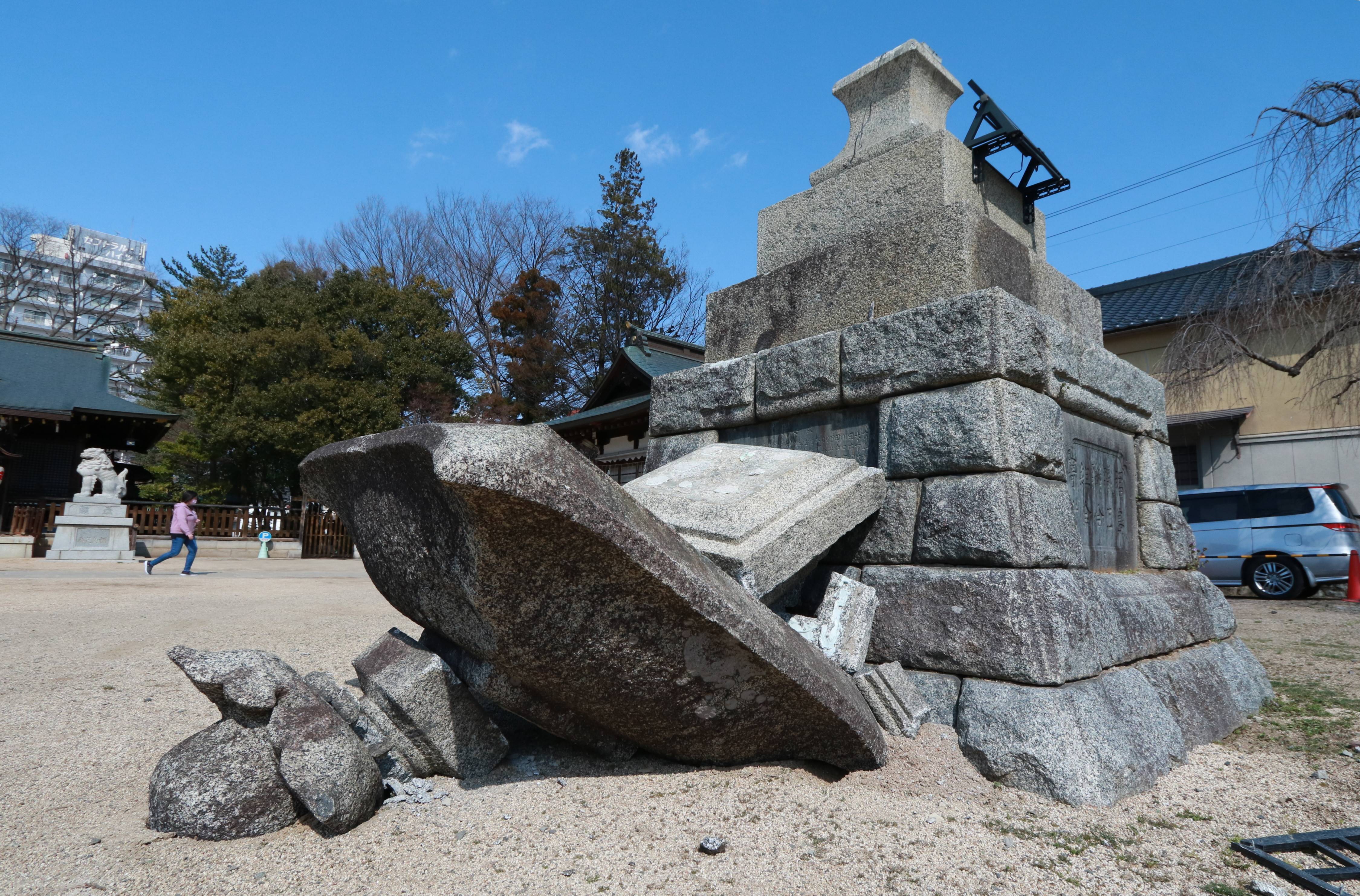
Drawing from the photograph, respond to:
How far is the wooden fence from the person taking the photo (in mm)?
17375

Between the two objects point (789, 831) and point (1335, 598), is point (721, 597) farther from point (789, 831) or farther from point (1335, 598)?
point (1335, 598)

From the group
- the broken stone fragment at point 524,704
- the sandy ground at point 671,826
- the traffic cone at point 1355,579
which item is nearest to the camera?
the sandy ground at point 671,826

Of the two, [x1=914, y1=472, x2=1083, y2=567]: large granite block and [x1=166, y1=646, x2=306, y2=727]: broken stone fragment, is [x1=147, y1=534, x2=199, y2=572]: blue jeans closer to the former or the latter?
[x1=166, y1=646, x2=306, y2=727]: broken stone fragment

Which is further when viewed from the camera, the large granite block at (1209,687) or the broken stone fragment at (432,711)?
the large granite block at (1209,687)

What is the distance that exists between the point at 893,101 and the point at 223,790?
4.02 m

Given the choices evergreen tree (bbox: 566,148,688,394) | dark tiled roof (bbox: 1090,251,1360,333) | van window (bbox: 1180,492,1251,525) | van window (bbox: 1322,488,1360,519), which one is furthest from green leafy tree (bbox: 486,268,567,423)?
van window (bbox: 1322,488,1360,519)

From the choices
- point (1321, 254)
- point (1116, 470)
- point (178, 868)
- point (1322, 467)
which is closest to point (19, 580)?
point (178, 868)

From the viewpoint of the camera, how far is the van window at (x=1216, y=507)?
33.7 ft

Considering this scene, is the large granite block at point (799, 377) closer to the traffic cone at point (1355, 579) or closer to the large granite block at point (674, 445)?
the large granite block at point (674, 445)

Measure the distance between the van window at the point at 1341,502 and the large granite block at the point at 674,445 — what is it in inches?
386

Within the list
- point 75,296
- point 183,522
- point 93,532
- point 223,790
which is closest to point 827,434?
point 223,790

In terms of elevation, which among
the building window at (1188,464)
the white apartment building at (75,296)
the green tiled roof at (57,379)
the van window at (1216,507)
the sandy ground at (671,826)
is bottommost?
the sandy ground at (671,826)

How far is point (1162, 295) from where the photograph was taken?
1619 centimetres

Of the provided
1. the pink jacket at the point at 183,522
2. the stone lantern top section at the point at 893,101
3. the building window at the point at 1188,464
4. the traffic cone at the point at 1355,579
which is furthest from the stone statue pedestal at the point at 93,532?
the building window at the point at 1188,464
